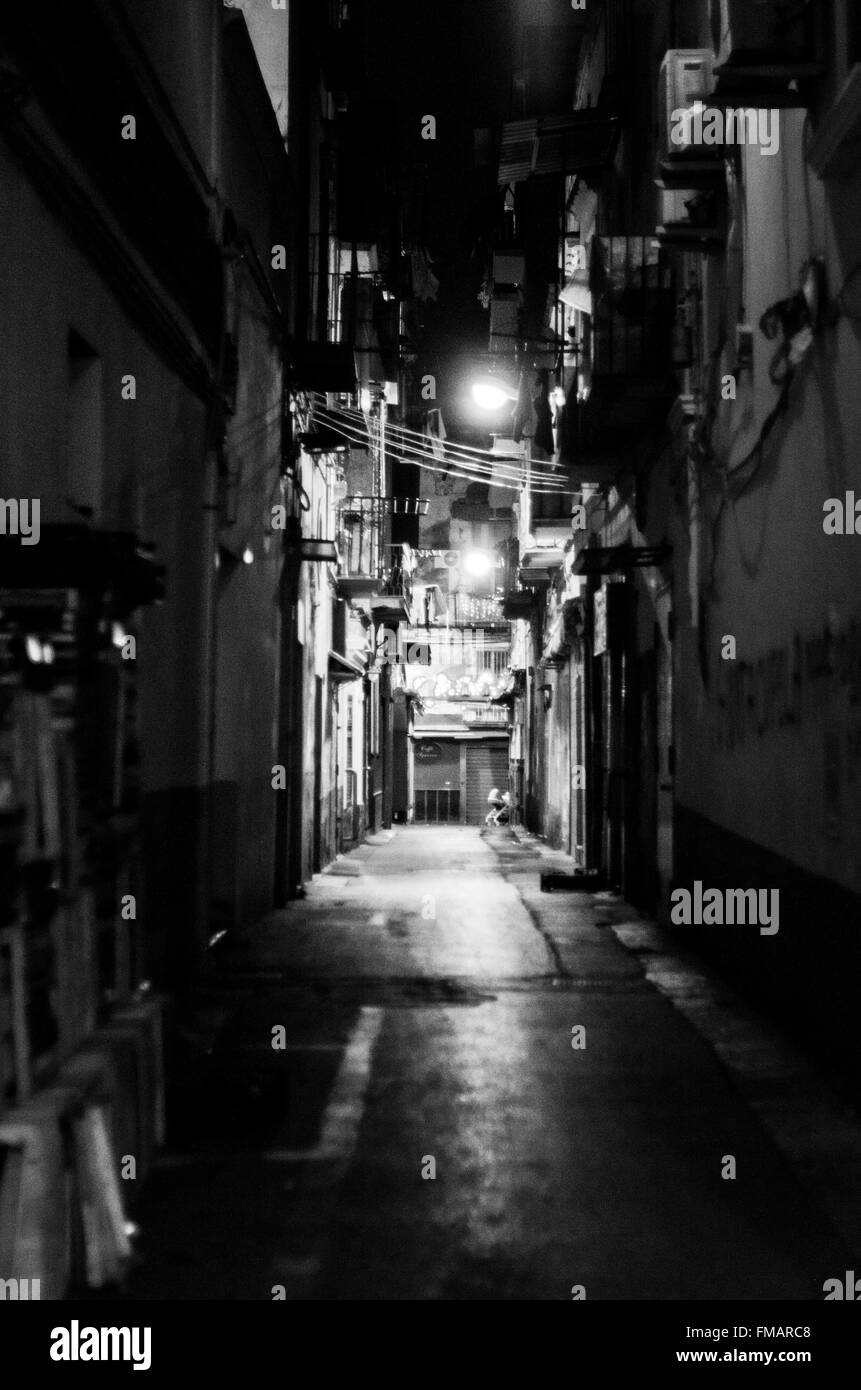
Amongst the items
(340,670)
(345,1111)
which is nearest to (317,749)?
(340,670)

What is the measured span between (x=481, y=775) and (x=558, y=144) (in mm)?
39163

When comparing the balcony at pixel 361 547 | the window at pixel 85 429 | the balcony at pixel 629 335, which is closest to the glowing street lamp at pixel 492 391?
the balcony at pixel 361 547

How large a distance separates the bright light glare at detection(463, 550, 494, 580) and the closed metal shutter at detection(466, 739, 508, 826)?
24.1ft

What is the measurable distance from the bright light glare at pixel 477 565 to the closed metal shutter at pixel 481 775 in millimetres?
7348

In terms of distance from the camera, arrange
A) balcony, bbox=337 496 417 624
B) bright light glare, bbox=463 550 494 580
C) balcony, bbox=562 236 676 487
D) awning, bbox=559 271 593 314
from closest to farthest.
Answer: balcony, bbox=562 236 676 487 < awning, bbox=559 271 593 314 < balcony, bbox=337 496 417 624 < bright light glare, bbox=463 550 494 580

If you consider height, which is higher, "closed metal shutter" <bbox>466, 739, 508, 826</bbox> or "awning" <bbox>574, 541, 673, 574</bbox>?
"awning" <bbox>574, 541, 673, 574</bbox>

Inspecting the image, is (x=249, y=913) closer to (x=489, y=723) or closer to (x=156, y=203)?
(x=156, y=203)

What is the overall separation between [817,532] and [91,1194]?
17.4ft

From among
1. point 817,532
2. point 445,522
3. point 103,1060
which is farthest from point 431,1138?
point 445,522

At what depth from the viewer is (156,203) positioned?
8367 mm

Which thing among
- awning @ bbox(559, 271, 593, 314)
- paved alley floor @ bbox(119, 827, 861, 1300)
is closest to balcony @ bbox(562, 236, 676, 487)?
awning @ bbox(559, 271, 593, 314)

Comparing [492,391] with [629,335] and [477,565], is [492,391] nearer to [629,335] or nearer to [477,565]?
[629,335]

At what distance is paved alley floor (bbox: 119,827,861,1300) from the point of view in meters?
4.34

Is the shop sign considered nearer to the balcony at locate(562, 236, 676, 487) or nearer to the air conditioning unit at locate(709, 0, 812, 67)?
the balcony at locate(562, 236, 676, 487)
